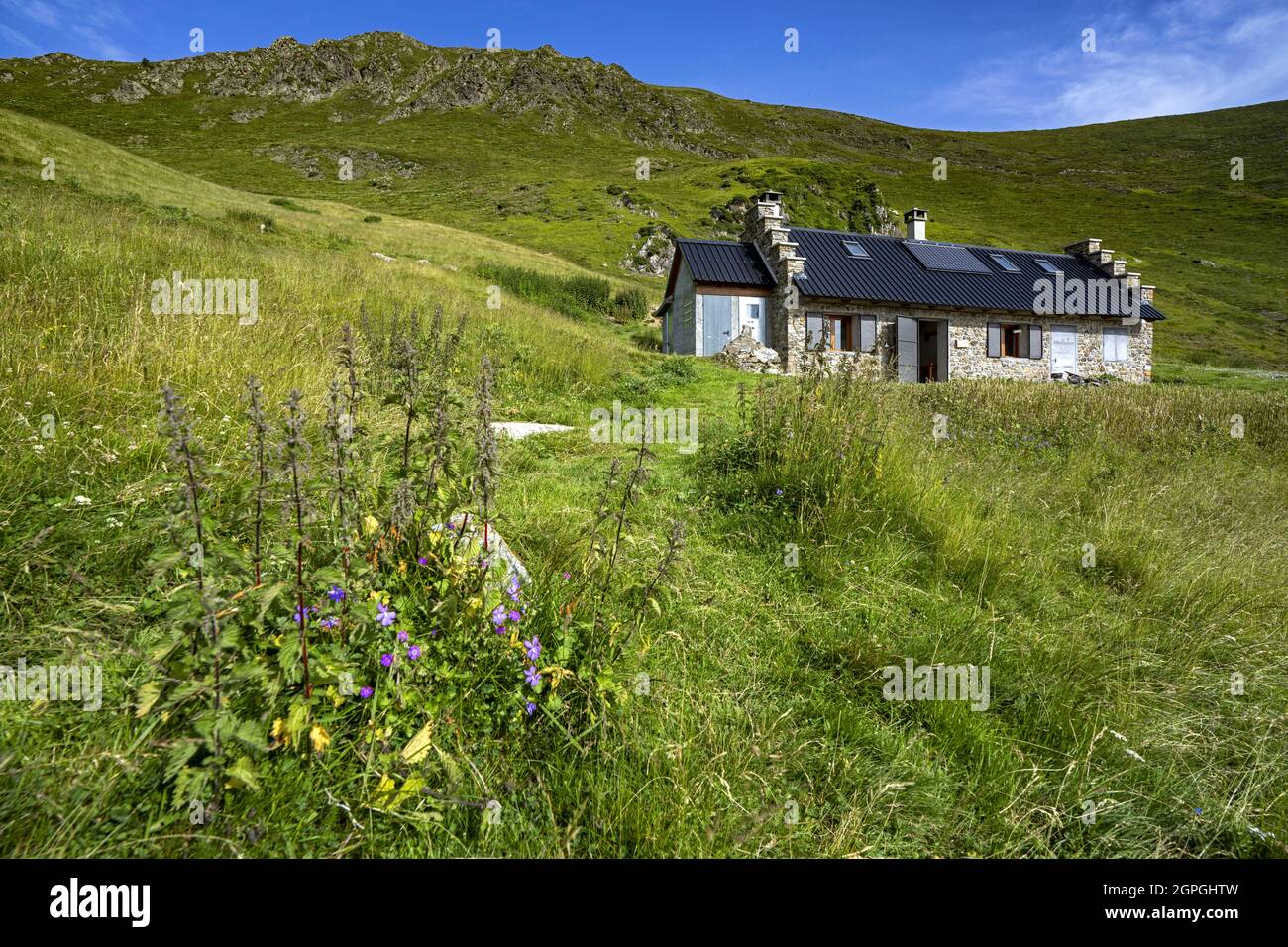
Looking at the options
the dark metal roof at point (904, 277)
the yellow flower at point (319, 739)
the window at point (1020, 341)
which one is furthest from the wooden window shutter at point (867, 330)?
the yellow flower at point (319, 739)

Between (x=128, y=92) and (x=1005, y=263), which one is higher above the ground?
(x=128, y=92)

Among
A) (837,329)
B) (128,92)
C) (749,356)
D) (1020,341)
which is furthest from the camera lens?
(128,92)

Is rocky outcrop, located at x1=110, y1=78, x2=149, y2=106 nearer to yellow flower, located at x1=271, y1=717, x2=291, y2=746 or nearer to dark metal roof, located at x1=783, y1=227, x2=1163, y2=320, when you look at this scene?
dark metal roof, located at x1=783, y1=227, x2=1163, y2=320

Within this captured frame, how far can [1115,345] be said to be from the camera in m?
28.1

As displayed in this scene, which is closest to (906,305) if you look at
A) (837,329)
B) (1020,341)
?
(837,329)

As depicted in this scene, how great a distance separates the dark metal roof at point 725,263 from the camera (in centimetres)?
2442

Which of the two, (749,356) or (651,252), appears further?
(651,252)

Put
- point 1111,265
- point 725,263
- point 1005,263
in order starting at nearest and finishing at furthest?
point 725,263 < point 1005,263 < point 1111,265

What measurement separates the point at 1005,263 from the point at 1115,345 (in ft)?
21.3

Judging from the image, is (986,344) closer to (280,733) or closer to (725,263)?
(725,263)

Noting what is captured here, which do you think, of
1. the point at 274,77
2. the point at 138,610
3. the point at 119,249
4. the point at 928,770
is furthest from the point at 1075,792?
the point at 274,77

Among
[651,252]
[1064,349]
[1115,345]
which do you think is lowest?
[1064,349]

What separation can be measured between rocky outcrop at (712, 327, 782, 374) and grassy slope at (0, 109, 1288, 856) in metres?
16.1

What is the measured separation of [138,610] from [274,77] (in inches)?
6191
